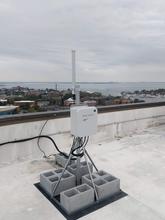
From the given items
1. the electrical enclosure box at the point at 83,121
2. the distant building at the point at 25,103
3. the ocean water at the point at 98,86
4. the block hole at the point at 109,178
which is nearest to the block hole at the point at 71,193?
the block hole at the point at 109,178

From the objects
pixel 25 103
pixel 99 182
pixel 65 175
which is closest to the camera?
pixel 99 182

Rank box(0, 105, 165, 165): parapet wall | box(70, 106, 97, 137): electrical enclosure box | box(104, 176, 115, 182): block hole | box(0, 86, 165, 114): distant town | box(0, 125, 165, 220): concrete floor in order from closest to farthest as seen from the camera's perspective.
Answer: box(0, 125, 165, 220): concrete floor → box(70, 106, 97, 137): electrical enclosure box → box(104, 176, 115, 182): block hole → box(0, 105, 165, 165): parapet wall → box(0, 86, 165, 114): distant town

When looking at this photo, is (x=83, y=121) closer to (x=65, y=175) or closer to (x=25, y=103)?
(x=65, y=175)

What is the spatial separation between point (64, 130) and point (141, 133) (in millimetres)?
1799

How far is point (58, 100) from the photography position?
325 centimetres

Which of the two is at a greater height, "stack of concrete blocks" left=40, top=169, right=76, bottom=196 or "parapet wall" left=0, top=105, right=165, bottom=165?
"parapet wall" left=0, top=105, right=165, bottom=165

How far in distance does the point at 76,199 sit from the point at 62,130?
165 centimetres

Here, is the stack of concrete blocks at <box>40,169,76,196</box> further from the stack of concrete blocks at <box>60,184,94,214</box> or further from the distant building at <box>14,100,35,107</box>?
the distant building at <box>14,100,35,107</box>

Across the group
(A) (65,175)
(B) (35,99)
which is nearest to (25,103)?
(B) (35,99)

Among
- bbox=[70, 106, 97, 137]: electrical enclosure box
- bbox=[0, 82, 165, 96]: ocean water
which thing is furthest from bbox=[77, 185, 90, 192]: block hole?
bbox=[0, 82, 165, 96]: ocean water

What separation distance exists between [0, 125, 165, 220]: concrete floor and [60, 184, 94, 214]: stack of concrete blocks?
9 centimetres

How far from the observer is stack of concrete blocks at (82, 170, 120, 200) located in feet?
5.87

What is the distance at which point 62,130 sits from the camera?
3201 millimetres

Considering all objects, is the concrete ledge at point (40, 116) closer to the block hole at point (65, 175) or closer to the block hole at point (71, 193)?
the block hole at point (65, 175)
